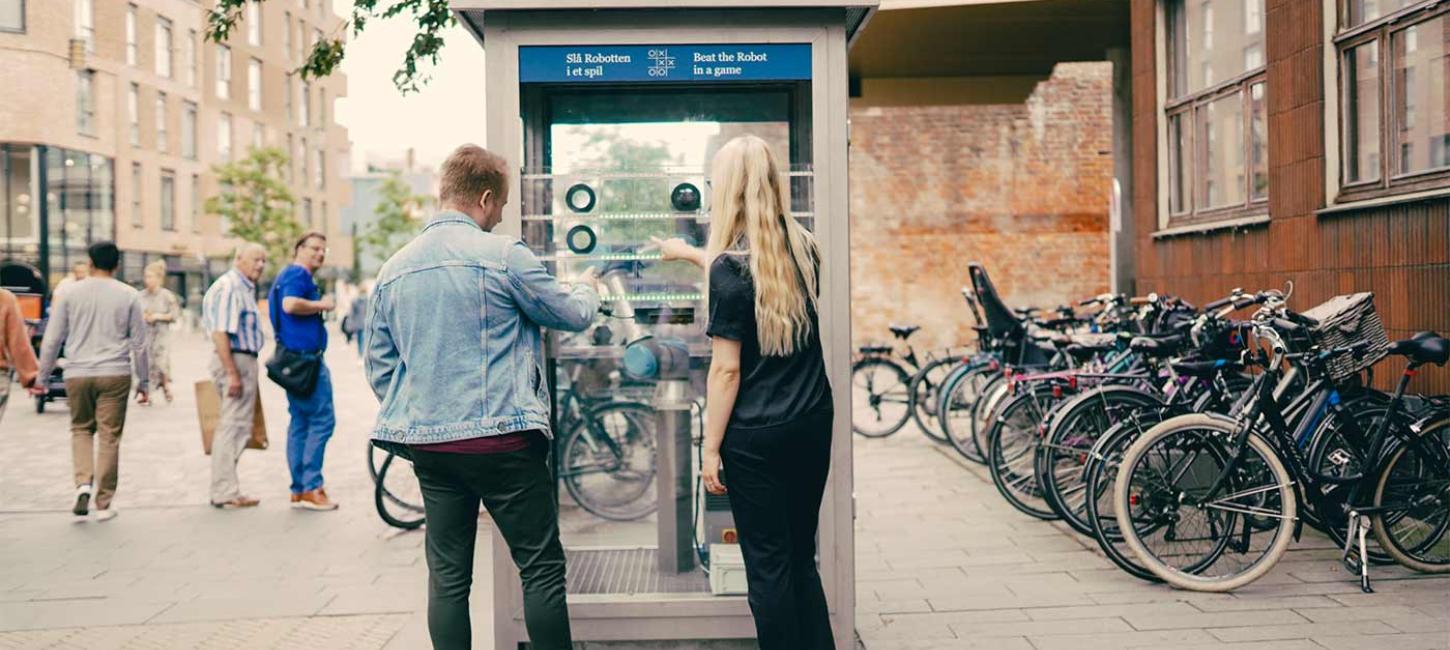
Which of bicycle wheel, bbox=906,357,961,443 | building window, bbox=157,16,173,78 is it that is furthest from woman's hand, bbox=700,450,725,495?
building window, bbox=157,16,173,78

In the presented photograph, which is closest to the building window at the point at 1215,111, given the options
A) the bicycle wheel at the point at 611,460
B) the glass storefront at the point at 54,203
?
the bicycle wheel at the point at 611,460

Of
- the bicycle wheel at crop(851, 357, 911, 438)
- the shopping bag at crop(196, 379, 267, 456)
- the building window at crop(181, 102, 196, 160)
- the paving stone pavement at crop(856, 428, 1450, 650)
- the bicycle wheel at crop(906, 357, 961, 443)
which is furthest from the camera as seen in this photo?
the building window at crop(181, 102, 196, 160)

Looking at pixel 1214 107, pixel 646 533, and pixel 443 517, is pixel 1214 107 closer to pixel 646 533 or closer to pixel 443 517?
pixel 646 533

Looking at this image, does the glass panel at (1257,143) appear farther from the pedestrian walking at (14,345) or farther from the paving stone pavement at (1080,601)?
the pedestrian walking at (14,345)

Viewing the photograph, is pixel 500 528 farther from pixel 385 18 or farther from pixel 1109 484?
pixel 385 18

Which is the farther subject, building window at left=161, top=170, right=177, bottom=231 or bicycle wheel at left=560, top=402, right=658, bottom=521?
building window at left=161, top=170, right=177, bottom=231

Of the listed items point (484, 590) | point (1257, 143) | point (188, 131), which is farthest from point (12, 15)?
point (188, 131)

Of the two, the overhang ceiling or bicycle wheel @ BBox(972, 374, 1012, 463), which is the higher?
the overhang ceiling

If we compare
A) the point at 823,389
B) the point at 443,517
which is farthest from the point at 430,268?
the point at 823,389

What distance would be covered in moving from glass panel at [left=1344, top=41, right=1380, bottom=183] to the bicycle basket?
1.78 meters

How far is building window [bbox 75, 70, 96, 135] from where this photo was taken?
3241 centimetres

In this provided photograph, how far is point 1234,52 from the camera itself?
336 inches

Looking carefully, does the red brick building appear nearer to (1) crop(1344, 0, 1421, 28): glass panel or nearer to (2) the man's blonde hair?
(1) crop(1344, 0, 1421, 28): glass panel

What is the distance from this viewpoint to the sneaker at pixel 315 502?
805cm
